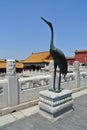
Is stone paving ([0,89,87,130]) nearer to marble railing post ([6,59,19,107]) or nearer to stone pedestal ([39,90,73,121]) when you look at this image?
stone pedestal ([39,90,73,121])

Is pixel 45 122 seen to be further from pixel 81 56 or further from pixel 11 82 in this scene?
pixel 81 56

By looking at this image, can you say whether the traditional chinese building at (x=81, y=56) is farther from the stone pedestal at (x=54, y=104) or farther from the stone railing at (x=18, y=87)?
the stone pedestal at (x=54, y=104)

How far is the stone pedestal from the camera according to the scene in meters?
4.68

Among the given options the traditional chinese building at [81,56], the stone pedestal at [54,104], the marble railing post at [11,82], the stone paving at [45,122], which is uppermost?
the traditional chinese building at [81,56]

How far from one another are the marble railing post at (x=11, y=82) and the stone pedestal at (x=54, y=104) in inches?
36.4

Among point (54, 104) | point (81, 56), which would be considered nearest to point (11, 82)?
point (54, 104)

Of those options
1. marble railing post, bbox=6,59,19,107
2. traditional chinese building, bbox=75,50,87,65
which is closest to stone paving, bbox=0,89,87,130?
marble railing post, bbox=6,59,19,107

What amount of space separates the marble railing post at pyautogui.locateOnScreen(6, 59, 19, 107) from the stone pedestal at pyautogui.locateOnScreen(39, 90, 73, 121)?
0.93 m

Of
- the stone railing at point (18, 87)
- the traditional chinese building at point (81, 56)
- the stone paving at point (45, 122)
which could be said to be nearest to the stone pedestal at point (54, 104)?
the stone paving at point (45, 122)

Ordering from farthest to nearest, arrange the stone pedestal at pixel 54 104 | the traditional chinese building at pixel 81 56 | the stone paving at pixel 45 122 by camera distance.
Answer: the traditional chinese building at pixel 81 56 → the stone pedestal at pixel 54 104 → the stone paving at pixel 45 122

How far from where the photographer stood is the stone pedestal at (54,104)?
15.4 feet

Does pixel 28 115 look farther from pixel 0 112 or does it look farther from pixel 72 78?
pixel 72 78

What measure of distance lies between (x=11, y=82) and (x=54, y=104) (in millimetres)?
1534

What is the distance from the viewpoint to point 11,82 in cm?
513
